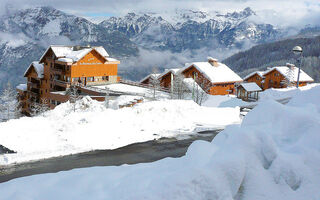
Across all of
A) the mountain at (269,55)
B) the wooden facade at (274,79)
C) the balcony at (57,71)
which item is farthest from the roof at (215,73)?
the mountain at (269,55)

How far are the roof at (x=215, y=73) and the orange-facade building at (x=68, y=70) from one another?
1412 cm

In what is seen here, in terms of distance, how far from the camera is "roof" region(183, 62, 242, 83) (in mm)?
55378

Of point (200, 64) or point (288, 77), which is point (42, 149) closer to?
point (200, 64)

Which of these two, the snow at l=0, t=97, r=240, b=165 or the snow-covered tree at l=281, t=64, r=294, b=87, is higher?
the snow-covered tree at l=281, t=64, r=294, b=87

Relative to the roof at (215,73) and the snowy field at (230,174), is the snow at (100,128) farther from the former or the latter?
the roof at (215,73)

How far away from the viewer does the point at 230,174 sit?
18.7 feet

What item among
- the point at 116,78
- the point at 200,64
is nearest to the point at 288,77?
the point at 200,64

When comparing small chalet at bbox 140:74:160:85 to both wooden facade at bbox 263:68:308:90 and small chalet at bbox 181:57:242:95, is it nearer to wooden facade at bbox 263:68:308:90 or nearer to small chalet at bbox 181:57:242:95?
small chalet at bbox 181:57:242:95

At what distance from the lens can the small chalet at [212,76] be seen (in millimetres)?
54406

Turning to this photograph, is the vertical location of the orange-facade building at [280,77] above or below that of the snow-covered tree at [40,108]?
above

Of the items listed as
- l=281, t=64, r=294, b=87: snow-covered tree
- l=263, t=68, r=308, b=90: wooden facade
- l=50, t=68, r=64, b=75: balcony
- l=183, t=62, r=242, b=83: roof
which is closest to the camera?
l=50, t=68, r=64, b=75: balcony

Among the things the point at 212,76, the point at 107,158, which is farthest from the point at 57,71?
the point at 107,158

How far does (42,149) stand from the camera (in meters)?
13.6

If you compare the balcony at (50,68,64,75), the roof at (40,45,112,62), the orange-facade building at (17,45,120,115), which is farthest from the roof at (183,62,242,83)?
the balcony at (50,68,64,75)
